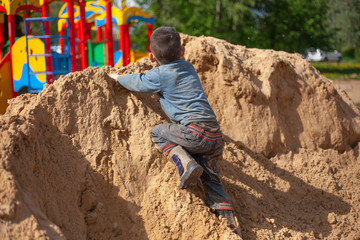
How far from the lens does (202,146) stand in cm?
365

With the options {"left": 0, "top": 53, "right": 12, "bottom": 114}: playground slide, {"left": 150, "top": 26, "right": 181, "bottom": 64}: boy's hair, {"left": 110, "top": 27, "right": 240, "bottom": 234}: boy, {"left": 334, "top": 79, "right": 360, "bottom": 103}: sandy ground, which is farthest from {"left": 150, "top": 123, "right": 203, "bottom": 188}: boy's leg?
{"left": 334, "top": 79, "right": 360, "bottom": 103}: sandy ground

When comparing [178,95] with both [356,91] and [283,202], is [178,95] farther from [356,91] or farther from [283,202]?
[356,91]

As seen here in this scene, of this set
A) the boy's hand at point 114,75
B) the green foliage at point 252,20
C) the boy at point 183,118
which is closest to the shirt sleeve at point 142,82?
the boy at point 183,118

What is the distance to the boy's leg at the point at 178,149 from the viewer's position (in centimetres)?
347

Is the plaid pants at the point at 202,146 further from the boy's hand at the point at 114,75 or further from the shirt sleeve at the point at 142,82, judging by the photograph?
the boy's hand at the point at 114,75

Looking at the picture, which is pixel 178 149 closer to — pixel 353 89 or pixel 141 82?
pixel 141 82

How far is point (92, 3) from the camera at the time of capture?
41.5 feet

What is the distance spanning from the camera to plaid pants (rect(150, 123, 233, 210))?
3639 mm

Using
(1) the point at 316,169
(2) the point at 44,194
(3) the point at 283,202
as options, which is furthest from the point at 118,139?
(1) the point at 316,169

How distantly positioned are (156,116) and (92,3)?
9.36 meters

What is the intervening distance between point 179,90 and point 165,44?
367 mm

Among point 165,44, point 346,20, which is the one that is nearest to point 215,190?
point 165,44

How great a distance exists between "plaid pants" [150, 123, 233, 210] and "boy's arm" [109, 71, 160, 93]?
31cm

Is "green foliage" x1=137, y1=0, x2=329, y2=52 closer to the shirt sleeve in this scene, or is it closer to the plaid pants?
the shirt sleeve
